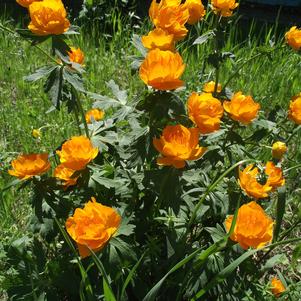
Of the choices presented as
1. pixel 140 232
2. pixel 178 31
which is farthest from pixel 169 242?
pixel 178 31

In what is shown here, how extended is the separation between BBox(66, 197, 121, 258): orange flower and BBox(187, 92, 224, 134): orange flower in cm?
31

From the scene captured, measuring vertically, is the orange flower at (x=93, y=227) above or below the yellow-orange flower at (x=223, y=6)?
below

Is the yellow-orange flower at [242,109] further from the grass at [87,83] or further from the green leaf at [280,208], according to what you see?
the grass at [87,83]

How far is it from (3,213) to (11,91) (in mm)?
1180

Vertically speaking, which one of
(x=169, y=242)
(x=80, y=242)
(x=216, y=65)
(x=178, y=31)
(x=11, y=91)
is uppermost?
(x=178, y=31)

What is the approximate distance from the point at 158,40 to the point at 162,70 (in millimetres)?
163

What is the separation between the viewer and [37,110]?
8.71 ft

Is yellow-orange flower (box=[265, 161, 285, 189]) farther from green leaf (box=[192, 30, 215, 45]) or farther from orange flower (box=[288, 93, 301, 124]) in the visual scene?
green leaf (box=[192, 30, 215, 45])

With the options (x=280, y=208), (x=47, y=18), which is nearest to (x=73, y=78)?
(x=47, y=18)

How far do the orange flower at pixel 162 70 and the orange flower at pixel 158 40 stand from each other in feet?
0.32

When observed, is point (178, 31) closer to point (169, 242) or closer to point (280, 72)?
point (169, 242)

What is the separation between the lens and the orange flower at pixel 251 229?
1.17 meters

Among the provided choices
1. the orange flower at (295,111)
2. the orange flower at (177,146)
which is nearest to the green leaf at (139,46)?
the orange flower at (177,146)

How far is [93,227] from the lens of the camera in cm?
111
